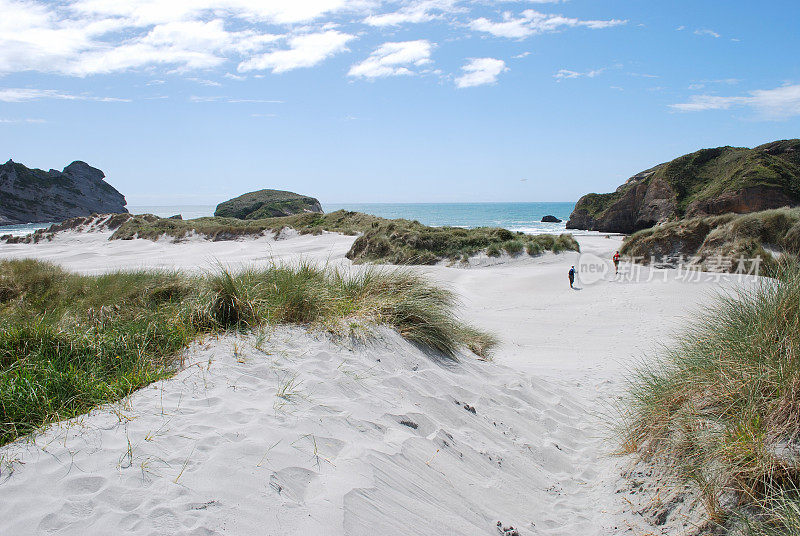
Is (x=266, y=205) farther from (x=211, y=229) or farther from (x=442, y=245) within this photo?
(x=442, y=245)

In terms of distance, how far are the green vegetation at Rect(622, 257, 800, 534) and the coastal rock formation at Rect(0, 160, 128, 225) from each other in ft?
287

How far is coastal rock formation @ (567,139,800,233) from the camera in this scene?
1362 inches

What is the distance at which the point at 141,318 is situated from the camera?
423cm

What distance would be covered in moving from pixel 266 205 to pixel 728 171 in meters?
53.1

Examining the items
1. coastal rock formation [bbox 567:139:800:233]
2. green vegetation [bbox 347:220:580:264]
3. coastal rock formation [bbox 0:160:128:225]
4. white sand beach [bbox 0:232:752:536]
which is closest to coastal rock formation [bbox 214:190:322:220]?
coastal rock formation [bbox 0:160:128:225]

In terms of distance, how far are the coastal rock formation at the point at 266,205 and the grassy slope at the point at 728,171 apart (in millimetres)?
40284

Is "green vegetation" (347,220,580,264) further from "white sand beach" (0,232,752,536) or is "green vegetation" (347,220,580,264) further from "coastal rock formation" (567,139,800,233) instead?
"coastal rock formation" (567,139,800,233)

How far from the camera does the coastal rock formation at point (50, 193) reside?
69.1 metres

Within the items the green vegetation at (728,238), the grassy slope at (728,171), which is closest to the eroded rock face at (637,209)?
the grassy slope at (728,171)

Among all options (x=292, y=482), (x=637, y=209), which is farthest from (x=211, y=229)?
(x=637, y=209)

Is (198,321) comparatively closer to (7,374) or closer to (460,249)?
(7,374)

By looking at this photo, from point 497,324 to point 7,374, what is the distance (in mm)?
9543

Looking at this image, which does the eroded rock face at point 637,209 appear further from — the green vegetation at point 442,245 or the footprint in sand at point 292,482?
the footprint in sand at point 292,482

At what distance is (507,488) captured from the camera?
10.7 ft
